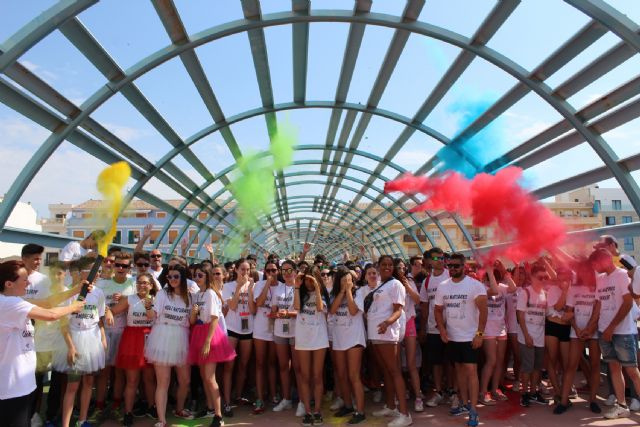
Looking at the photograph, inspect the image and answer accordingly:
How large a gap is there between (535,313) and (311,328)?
292 centimetres

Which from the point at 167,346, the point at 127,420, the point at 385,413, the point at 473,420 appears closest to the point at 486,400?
the point at 473,420

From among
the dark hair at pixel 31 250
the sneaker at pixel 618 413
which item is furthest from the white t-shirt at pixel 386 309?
the dark hair at pixel 31 250

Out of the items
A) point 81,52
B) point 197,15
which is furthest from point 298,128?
point 81,52

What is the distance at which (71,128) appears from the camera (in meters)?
6.20

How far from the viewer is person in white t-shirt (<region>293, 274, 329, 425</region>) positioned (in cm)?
564

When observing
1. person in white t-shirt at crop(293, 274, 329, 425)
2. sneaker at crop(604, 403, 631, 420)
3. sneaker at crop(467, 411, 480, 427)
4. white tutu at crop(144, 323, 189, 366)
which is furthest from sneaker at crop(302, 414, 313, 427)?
sneaker at crop(604, 403, 631, 420)

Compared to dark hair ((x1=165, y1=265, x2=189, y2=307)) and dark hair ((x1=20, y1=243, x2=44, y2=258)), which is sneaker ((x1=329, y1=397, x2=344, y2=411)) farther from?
dark hair ((x1=20, y1=243, x2=44, y2=258))

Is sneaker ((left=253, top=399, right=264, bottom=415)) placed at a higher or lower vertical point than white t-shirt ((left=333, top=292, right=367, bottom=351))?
lower

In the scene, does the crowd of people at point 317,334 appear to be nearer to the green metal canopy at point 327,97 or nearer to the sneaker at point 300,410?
the sneaker at point 300,410

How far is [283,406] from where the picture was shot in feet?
19.9

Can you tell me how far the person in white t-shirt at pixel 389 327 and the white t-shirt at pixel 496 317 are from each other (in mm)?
1258

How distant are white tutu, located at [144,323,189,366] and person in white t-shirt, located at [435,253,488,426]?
307 centimetres

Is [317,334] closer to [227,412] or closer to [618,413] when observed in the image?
[227,412]

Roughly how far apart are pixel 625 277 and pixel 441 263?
2148 millimetres
